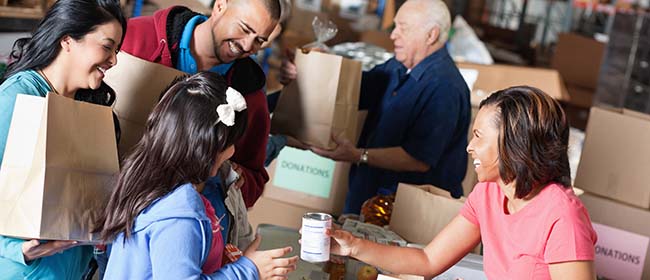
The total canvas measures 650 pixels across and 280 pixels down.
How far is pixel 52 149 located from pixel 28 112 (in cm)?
9

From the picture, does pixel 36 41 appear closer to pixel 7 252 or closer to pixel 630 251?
pixel 7 252

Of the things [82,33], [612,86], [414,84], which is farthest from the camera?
[612,86]

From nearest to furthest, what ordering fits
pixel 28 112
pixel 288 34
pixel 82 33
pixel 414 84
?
pixel 28 112
pixel 82 33
pixel 414 84
pixel 288 34

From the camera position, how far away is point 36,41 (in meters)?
2.23

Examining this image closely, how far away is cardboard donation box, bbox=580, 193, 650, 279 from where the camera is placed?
362 centimetres

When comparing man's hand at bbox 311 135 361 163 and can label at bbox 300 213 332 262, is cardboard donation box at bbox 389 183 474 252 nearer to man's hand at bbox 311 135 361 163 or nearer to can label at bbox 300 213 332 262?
man's hand at bbox 311 135 361 163

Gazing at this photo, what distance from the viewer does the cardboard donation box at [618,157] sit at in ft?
11.5

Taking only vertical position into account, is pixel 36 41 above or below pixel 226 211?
above

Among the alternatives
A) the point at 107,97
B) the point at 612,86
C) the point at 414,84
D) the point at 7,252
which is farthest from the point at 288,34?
the point at 7,252

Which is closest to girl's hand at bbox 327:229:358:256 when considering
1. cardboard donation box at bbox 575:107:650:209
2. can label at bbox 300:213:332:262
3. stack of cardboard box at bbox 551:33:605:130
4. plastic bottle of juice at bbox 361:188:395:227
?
can label at bbox 300:213:332:262

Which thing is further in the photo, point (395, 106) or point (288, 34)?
point (288, 34)

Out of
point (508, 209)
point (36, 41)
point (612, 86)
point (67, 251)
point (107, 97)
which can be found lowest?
point (612, 86)

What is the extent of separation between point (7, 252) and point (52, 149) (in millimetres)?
269

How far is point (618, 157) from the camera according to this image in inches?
140
